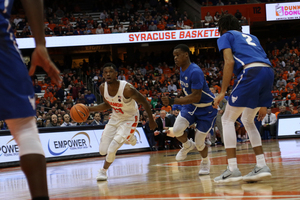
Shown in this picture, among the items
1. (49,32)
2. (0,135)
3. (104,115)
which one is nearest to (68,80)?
(49,32)

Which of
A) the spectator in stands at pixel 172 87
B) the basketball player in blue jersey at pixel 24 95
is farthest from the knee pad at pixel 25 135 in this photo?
the spectator in stands at pixel 172 87

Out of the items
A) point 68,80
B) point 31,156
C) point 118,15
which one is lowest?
point 31,156

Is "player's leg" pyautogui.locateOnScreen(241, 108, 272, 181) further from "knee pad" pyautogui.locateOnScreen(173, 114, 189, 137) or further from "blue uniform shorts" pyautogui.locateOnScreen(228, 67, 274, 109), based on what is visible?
"knee pad" pyautogui.locateOnScreen(173, 114, 189, 137)

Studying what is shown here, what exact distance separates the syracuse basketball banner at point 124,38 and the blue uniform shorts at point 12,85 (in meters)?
20.1

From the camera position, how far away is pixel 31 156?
1937 millimetres

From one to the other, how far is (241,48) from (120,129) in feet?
8.41

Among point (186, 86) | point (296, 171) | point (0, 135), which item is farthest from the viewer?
point (0, 135)

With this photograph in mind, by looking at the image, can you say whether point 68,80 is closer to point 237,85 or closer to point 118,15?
point 118,15

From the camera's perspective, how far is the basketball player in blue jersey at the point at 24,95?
6.08 ft

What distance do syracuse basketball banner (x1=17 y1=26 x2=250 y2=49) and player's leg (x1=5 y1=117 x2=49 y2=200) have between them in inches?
792

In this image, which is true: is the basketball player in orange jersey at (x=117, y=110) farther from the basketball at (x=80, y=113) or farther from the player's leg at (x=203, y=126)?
the player's leg at (x=203, y=126)

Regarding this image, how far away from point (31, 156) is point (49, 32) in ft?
69.2

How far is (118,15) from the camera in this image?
25.4m

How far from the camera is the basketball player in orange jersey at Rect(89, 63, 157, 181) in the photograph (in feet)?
19.4
